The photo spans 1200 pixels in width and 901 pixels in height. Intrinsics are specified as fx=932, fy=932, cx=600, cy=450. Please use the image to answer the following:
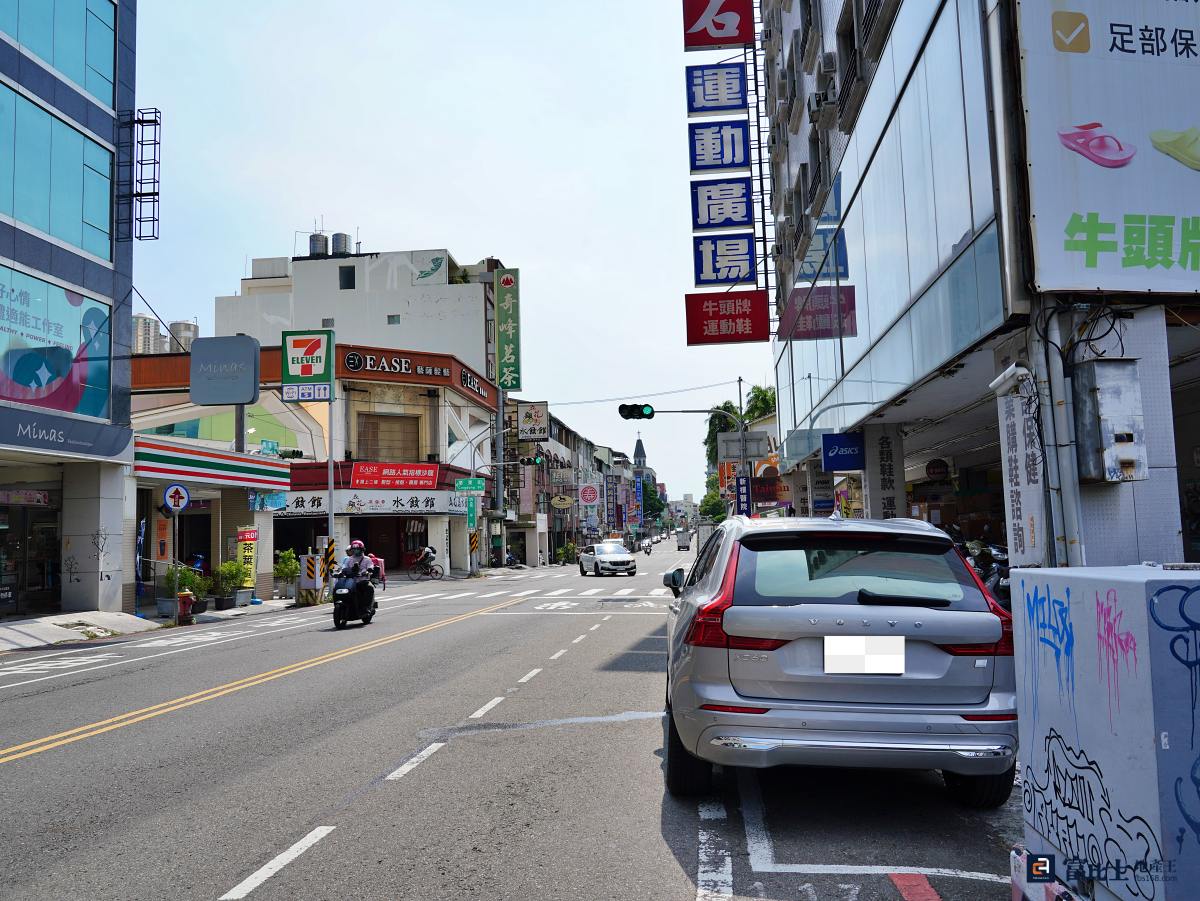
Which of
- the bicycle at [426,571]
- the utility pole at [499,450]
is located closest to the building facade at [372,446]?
the bicycle at [426,571]

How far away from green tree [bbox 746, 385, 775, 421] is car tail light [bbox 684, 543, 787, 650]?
61378 millimetres

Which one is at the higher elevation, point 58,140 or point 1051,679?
point 58,140

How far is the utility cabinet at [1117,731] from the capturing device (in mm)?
2588

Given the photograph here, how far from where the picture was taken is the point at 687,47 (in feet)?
80.1

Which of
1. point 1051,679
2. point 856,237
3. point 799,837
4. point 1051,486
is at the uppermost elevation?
point 856,237

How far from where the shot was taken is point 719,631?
5055 millimetres

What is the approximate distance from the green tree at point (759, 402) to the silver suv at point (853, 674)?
201 feet

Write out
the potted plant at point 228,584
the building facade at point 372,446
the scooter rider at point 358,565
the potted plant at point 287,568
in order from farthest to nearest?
1. the building facade at point 372,446
2. the potted plant at point 287,568
3. the potted plant at point 228,584
4. the scooter rider at point 358,565

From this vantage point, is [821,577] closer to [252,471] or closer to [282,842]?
[282,842]

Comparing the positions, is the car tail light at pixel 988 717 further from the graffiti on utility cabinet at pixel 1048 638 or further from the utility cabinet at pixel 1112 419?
the utility cabinet at pixel 1112 419

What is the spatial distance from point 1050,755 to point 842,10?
60.8 ft

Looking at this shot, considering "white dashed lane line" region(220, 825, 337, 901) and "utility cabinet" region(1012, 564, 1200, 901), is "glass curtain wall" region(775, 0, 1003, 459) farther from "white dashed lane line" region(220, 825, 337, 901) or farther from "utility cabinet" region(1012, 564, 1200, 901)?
"white dashed lane line" region(220, 825, 337, 901)

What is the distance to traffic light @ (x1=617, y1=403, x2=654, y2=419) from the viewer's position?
2775 centimetres

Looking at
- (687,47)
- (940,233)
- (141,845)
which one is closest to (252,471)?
(687,47)
